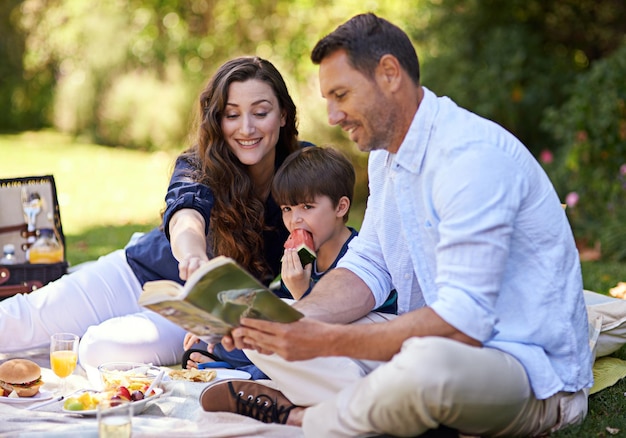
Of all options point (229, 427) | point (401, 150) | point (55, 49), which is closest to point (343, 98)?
point (401, 150)

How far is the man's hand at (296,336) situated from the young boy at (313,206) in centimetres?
124

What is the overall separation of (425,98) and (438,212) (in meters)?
0.45

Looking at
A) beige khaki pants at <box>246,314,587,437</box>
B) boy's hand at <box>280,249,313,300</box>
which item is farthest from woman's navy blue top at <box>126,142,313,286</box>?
beige khaki pants at <box>246,314,587,437</box>

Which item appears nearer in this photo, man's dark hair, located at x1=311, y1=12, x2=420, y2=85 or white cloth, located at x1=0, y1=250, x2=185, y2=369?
man's dark hair, located at x1=311, y1=12, x2=420, y2=85

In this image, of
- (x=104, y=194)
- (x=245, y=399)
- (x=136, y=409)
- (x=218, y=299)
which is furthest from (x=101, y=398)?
(x=104, y=194)

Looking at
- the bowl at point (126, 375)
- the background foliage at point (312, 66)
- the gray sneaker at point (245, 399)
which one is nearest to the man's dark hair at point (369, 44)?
the gray sneaker at point (245, 399)

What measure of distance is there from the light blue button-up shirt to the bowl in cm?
143

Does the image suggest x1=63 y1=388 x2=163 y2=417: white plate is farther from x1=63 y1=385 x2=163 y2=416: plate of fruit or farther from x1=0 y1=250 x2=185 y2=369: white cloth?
x1=0 y1=250 x2=185 y2=369: white cloth

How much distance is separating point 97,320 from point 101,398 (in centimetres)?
119

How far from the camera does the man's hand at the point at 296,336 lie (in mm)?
3074

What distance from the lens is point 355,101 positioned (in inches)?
128

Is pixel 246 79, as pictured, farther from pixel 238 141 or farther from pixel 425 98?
pixel 425 98

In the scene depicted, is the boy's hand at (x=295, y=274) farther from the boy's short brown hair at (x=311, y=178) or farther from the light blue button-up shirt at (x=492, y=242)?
the light blue button-up shirt at (x=492, y=242)

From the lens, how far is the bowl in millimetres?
4031
